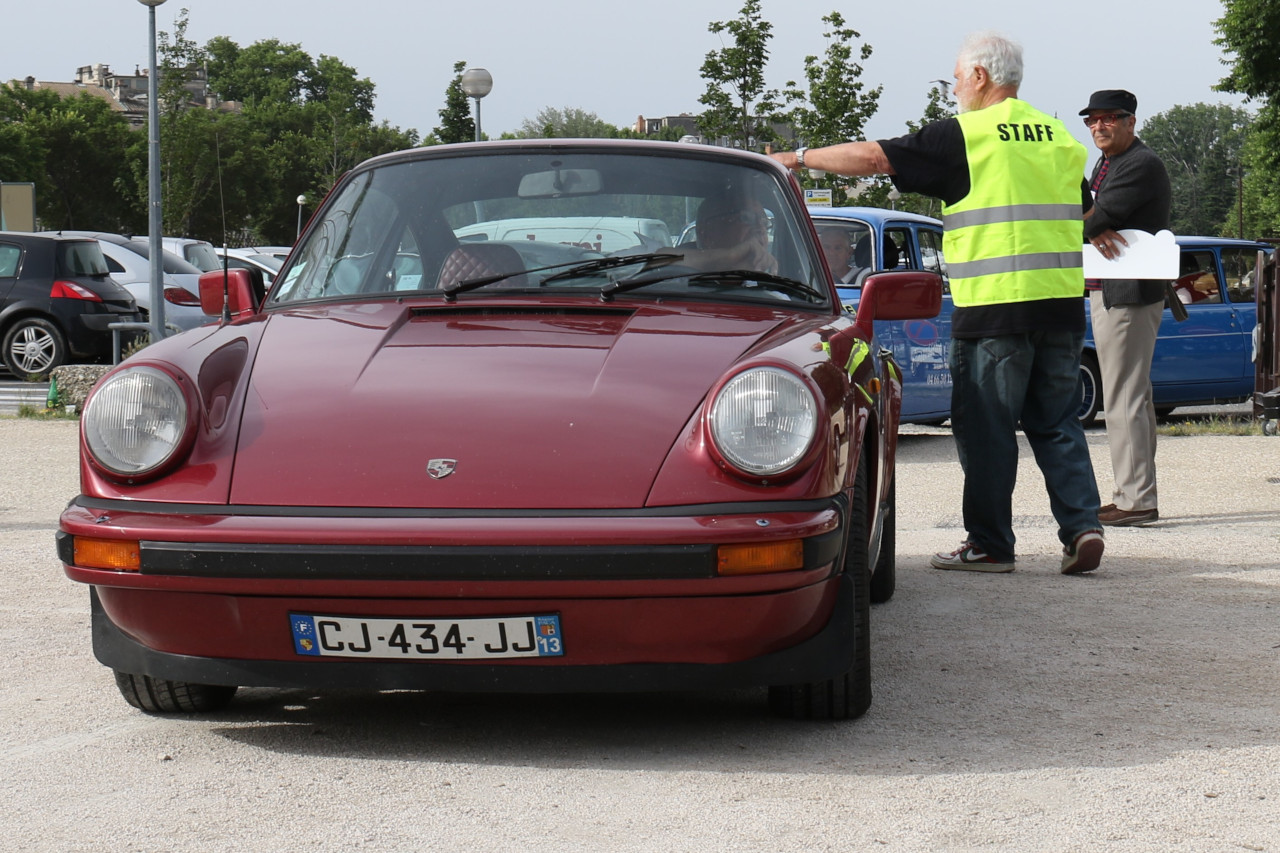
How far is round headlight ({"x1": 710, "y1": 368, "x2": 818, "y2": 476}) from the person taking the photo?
11.2ft

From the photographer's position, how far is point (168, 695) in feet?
12.9

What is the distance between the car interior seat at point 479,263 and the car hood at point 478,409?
40 cm

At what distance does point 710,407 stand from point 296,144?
88.8m

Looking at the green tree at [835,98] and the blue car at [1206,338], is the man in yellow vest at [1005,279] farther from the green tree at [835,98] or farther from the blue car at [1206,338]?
the green tree at [835,98]

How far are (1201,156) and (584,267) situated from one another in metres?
138

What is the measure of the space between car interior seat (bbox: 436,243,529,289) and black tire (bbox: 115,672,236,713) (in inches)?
48.8

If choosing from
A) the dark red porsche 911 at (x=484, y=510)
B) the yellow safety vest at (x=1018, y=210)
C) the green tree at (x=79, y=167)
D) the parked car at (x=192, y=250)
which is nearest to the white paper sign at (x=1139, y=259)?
the yellow safety vest at (x=1018, y=210)

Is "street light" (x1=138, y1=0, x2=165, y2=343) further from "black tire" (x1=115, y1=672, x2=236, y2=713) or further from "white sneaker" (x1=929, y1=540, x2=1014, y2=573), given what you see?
"black tire" (x1=115, y1=672, x2=236, y2=713)

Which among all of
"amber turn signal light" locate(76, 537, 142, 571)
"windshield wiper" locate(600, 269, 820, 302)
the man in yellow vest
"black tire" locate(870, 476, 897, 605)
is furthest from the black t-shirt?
"amber turn signal light" locate(76, 537, 142, 571)

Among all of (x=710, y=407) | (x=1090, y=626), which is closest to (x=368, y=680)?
(x=710, y=407)

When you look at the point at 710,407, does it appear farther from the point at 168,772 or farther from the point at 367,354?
the point at 168,772

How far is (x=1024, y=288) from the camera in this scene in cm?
625

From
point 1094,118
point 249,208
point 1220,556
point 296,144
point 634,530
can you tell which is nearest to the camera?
point 634,530

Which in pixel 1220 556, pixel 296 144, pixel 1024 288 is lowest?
pixel 1220 556
